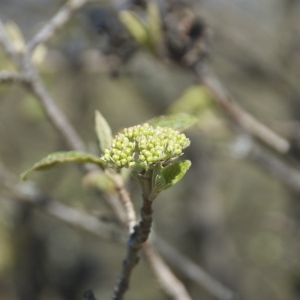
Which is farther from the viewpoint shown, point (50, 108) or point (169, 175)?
point (50, 108)

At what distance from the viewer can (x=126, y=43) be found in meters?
1.75

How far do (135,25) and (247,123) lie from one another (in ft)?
1.55

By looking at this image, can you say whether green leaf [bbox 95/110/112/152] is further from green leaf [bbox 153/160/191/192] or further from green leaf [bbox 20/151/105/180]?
green leaf [bbox 153/160/191/192]

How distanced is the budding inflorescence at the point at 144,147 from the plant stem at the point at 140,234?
50mm

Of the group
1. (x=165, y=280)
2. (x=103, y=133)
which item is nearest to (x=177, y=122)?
(x=103, y=133)

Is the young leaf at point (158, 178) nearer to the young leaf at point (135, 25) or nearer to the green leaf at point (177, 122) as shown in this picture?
the green leaf at point (177, 122)

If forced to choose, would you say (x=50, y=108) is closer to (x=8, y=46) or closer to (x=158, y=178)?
(x=8, y=46)

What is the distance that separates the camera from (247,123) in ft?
5.69

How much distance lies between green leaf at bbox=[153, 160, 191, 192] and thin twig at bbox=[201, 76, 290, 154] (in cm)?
91

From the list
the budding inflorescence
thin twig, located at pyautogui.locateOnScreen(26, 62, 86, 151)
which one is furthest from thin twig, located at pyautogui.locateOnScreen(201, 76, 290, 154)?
the budding inflorescence

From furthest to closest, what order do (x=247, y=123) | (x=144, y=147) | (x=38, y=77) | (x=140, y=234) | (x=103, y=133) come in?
(x=247, y=123) < (x=38, y=77) < (x=103, y=133) < (x=140, y=234) < (x=144, y=147)

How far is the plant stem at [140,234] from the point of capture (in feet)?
2.83

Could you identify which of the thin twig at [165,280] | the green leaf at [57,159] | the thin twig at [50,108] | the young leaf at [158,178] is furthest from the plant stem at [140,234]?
the thin twig at [50,108]

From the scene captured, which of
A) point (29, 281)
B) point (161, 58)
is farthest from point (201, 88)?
point (29, 281)
